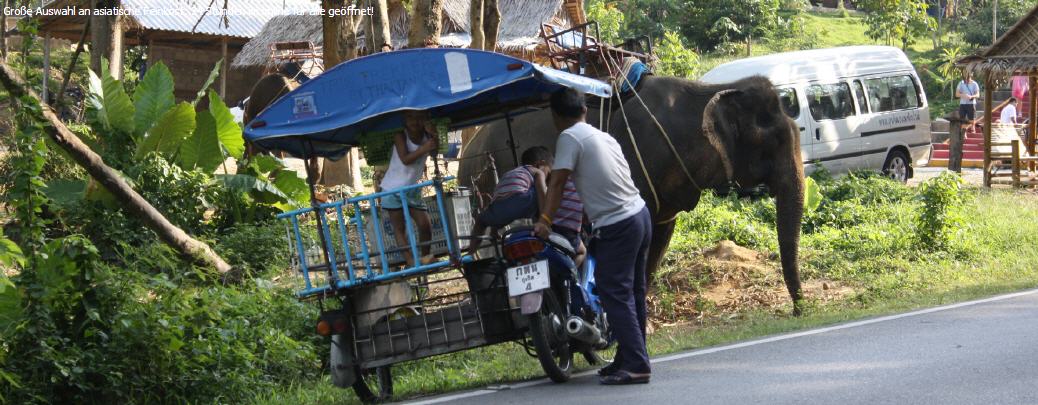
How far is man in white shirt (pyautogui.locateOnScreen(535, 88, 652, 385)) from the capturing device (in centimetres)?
712

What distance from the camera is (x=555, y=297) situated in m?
7.52

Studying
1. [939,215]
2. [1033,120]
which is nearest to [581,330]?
[939,215]

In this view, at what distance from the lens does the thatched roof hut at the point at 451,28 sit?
94.6 feet

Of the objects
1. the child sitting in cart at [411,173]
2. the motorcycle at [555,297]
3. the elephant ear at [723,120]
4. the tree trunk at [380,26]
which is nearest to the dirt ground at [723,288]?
the elephant ear at [723,120]

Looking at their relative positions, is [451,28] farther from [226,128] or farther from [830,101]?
[226,128]

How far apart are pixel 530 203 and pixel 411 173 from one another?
1.03m

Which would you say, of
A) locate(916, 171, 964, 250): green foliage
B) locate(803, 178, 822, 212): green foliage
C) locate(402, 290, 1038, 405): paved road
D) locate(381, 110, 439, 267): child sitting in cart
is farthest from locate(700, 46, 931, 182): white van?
locate(381, 110, 439, 267): child sitting in cart

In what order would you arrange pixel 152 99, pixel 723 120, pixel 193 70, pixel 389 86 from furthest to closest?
pixel 193 70
pixel 152 99
pixel 723 120
pixel 389 86

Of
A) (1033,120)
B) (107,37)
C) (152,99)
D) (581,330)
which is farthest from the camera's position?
(1033,120)

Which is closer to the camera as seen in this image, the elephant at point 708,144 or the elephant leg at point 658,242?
the elephant at point 708,144

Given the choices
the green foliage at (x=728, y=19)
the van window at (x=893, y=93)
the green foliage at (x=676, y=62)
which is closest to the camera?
the van window at (x=893, y=93)

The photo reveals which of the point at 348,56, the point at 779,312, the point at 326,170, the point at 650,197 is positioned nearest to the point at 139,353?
the point at 650,197

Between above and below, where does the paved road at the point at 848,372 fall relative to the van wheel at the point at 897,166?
above

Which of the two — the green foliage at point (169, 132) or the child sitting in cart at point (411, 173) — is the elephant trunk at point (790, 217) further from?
the green foliage at point (169, 132)
